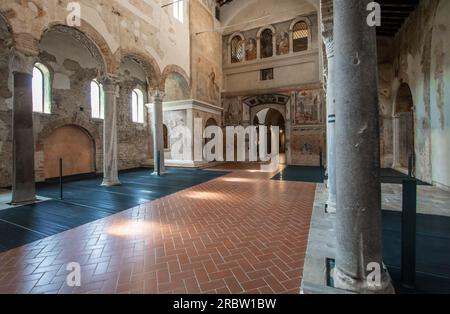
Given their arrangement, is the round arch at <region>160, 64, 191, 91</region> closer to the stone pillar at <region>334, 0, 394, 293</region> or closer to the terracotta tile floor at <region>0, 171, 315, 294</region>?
the terracotta tile floor at <region>0, 171, 315, 294</region>

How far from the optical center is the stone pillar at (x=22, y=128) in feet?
20.7

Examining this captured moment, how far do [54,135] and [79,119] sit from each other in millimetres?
1306

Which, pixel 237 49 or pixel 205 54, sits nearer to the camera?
pixel 205 54

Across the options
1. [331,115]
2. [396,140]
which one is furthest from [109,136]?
[396,140]

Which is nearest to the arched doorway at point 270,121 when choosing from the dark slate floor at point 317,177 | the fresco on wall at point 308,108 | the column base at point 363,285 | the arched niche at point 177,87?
the fresco on wall at point 308,108

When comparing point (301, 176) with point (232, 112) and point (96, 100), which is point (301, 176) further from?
point (96, 100)

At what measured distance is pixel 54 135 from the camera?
36.2 ft

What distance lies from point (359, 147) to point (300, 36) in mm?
16551

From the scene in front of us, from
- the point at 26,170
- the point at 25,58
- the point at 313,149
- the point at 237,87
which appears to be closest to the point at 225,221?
the point at 26,170

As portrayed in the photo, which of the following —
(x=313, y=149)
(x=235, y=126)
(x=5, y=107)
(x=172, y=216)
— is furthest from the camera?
(x=235, y=126)

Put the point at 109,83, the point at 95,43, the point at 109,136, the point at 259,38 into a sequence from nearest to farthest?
the point at 95,43 < the point at 109,136 < the point at 109,83 < the point at 259,38

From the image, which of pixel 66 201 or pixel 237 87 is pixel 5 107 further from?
pixel 237 87

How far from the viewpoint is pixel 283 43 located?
54.8ft

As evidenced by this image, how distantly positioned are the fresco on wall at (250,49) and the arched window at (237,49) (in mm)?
326
